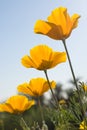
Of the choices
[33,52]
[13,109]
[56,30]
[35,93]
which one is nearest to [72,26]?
[56,30]

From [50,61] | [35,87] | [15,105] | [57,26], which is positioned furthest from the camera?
[15,105]

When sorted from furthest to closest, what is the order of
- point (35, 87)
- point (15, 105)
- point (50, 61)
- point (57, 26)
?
point (15, 105) < point (35, 87) < point (50, 61) < point (57, 26)

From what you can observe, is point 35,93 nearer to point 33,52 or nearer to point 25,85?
point 25,85

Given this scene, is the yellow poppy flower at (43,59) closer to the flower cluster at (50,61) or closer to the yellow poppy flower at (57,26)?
the flower cluster at (50,61)

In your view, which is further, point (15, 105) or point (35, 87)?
point (15, 105)

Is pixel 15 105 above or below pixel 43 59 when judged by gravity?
below

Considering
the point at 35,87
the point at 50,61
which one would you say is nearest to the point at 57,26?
the point at 50,61

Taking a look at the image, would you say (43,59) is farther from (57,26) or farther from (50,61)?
(57,26)
